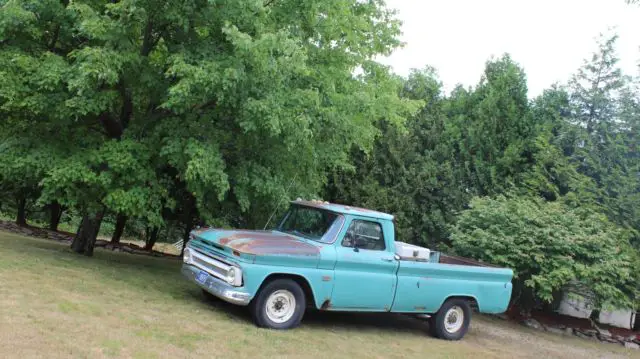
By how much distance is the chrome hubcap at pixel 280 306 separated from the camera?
7324 mm

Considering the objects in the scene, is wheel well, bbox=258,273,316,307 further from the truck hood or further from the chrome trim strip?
the chrome trim strip

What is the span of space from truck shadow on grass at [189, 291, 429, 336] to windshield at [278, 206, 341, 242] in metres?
1.35

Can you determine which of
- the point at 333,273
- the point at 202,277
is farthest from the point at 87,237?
the point at 333,273

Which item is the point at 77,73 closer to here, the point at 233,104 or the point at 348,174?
the point at 233,104

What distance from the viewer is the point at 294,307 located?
24.5 feet

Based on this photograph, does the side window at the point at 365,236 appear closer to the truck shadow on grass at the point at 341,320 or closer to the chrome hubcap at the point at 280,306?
the chrome hubcap at the point at 280,306

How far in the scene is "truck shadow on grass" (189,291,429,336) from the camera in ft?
26.5

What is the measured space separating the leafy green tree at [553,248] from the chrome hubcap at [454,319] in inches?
93.5

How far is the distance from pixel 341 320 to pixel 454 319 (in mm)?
1917

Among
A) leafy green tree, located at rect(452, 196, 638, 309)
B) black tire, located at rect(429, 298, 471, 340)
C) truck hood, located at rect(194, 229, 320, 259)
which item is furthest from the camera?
leafy green tree, located at rect(452, 196, 638, 309)

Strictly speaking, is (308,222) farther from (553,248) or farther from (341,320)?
(553,248)

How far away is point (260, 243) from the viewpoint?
7.29m

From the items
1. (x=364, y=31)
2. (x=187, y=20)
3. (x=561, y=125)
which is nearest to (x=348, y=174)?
(x=364, y=31)

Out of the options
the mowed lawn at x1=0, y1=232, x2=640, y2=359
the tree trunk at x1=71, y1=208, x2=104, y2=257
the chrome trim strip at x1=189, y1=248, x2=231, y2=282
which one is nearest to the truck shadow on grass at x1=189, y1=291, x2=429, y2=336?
the mowed lawn at x1=0, y1=232, x2=640, y2=359
